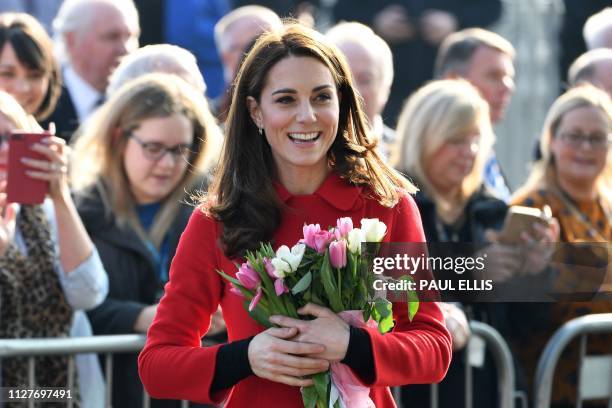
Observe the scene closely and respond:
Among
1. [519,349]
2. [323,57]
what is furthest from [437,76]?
[323,57]

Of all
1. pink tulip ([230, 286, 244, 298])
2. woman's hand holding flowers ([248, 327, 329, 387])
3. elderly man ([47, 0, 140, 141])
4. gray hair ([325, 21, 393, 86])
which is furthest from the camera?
elderly man ([47, 0, 140, 141])

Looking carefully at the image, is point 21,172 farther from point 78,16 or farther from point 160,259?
point 78,16

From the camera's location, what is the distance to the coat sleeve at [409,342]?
3.48 meters

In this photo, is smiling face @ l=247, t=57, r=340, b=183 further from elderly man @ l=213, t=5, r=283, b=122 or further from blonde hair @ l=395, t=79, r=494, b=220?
elderly man @ l=213, t=5, r=283, b=122

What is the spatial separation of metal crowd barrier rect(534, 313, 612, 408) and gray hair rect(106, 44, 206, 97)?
2.03m

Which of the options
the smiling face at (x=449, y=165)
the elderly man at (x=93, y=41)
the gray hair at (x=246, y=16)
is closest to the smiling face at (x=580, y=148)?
the smiling face at (x=449, y=165)

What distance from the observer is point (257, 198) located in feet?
12.2

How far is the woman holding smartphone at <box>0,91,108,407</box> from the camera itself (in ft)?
16.6

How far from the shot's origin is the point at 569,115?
21.5 ft

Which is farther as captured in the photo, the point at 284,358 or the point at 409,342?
the point at 409,342

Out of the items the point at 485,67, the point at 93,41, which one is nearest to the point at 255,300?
the point at 93,41

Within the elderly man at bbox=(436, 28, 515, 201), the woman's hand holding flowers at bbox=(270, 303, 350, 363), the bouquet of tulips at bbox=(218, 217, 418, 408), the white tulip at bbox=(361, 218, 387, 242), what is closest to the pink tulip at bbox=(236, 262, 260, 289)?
the bouquet of tulips at bbox=(218, 217, 418, 408)

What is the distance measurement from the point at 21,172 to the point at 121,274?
29.7 inches

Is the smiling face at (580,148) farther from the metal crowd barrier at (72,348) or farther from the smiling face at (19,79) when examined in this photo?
the smiling face at (19,79)
